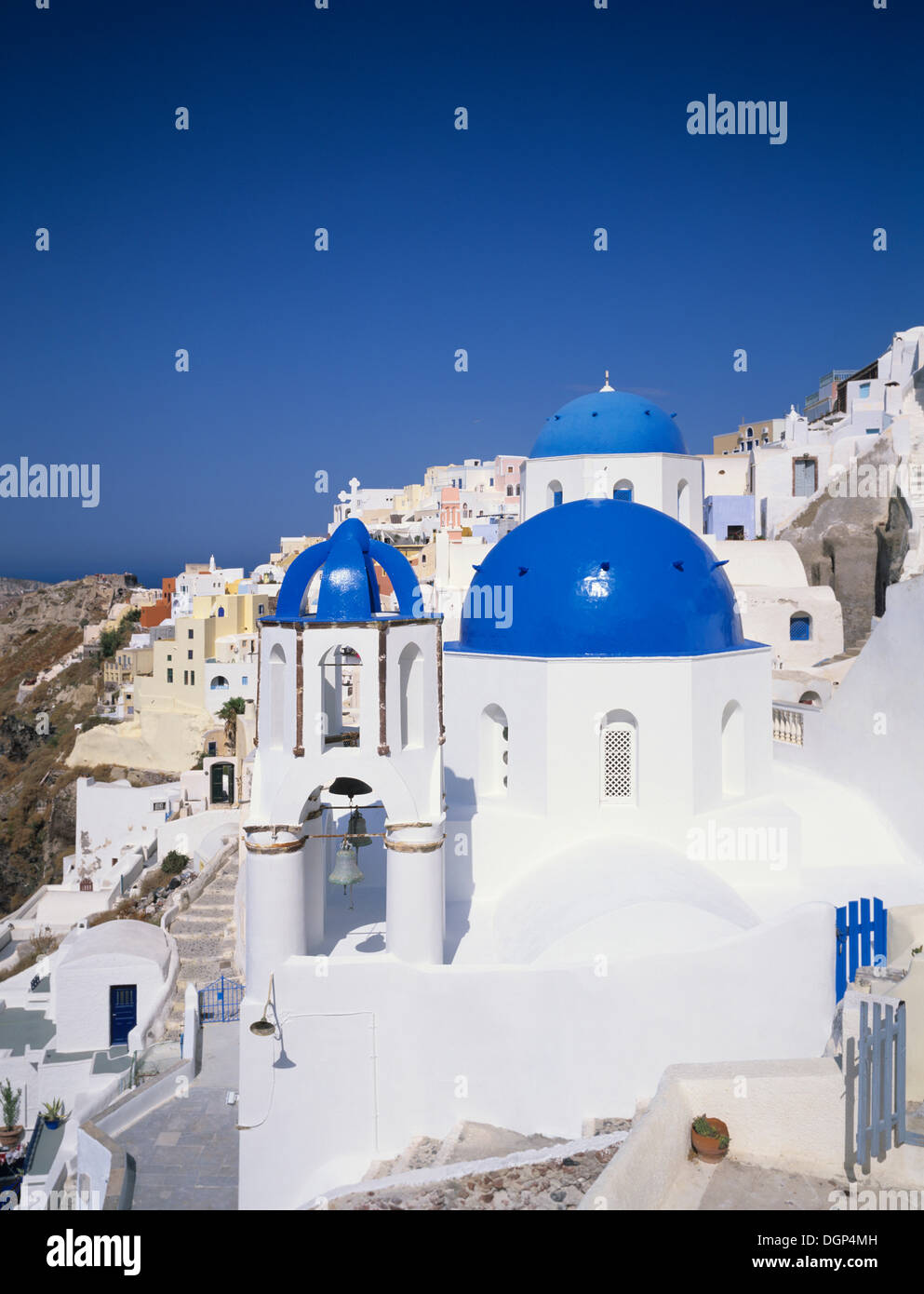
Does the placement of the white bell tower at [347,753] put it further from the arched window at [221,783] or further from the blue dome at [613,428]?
the arched window at [221,783]

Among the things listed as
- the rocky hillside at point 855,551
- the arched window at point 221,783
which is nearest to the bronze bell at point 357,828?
the rocky hillside at point 855,551

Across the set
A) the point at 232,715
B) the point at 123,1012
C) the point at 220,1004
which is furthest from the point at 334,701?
the point at 232,715

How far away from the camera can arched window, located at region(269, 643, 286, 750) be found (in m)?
8.86

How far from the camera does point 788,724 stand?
14.8 meters

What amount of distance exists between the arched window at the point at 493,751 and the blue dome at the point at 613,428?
31.8 ft

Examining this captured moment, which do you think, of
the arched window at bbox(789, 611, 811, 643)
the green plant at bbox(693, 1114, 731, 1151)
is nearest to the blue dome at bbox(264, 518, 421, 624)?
the green plant at bbox(693, 1114, 731, 1151)

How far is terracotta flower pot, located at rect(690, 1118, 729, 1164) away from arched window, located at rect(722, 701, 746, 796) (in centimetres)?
549

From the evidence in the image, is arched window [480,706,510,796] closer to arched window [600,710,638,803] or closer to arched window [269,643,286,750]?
arched window [600,710,638,803]

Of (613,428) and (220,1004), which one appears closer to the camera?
(220,1004)

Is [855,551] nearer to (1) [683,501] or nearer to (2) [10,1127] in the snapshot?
(1) [683,501]

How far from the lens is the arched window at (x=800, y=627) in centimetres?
2397

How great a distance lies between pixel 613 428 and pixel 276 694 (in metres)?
12.5
